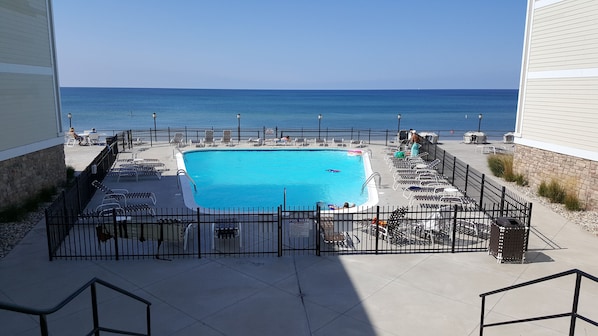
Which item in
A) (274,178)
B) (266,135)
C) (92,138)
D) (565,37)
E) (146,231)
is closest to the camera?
(146,231)

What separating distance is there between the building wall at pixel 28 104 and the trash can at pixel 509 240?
14.4m

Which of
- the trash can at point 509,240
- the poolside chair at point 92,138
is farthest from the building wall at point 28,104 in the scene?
the trash can at point 509,240

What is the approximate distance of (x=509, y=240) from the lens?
10133mm

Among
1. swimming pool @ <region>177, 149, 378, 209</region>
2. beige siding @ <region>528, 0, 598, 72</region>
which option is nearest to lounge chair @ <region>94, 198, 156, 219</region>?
swimming pool @ <region>177, 149, 378, 209</region>

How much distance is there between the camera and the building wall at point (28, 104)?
45.5ft

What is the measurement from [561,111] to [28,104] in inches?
756

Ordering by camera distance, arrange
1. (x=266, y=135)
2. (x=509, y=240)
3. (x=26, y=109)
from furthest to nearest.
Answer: (x=266, y=135), (x=26, y=109), (x=509, y=240)

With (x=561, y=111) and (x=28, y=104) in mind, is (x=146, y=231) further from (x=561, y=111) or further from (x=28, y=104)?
(x=561, y=111)

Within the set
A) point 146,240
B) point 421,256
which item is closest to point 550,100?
point 421,256

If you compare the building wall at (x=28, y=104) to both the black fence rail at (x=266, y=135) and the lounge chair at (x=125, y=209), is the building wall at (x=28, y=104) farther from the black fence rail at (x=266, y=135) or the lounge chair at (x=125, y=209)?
the black fence rail at (x=266, y=135)

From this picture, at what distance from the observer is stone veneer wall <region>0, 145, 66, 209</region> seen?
13898 mm

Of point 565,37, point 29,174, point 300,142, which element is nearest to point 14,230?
point 29,174

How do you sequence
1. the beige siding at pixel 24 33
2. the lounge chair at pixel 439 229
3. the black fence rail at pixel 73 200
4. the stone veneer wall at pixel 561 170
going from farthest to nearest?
1. the stone veneer wall at pixel 561 170
2. the beige siding at pixel 24 33
3. the lounge chair at pixel 439 229
4. the black fence rail at pixel 73 200

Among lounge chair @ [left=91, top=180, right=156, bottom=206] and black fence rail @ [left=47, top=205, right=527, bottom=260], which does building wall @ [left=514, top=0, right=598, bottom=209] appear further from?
lounge chair @ [left=91, top=180, right=156, bottom=206]
